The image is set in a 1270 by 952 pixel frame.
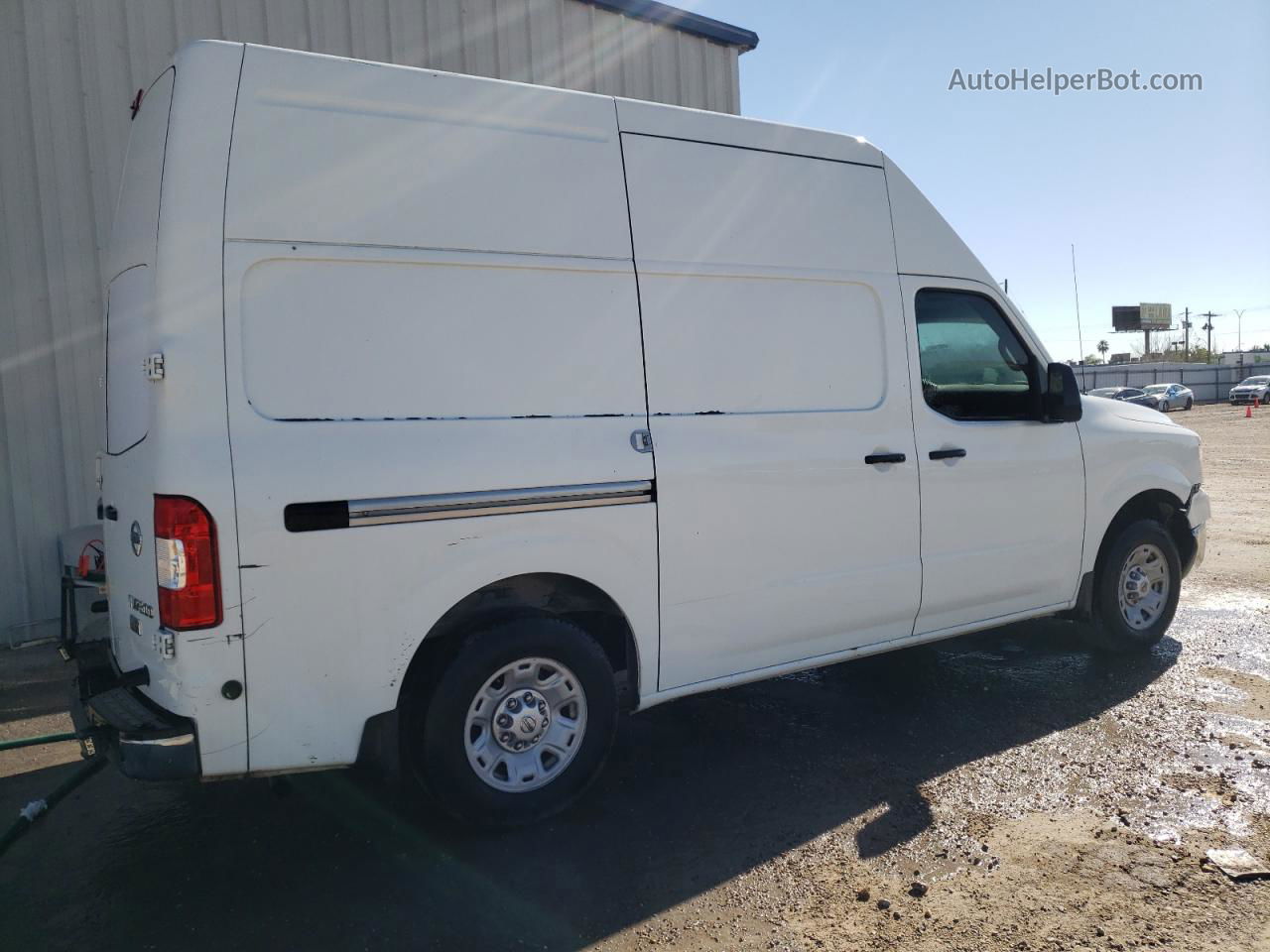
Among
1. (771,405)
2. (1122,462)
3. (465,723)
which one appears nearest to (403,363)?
(465,723)

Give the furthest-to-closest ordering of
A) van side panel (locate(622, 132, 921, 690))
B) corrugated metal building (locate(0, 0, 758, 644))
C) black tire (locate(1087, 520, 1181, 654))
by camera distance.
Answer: corrugated metal building (locate(0, 0, 758, 644)) < black tire (locate(1087, 520, 1181, 654)) < van side panel (locate(622, 132, 921, 690))

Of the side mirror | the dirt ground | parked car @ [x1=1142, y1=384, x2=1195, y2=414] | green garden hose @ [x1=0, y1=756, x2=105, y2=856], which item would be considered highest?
the side mirror

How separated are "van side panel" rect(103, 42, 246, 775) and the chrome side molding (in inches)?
10.4

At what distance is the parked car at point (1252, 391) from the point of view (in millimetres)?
45500

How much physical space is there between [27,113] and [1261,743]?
8109 mm

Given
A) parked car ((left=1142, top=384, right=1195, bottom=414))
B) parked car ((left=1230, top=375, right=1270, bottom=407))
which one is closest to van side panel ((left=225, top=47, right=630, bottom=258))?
parked car ((left=1142, top=384, right=1195, bottom=414))

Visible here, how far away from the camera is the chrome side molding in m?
3.08

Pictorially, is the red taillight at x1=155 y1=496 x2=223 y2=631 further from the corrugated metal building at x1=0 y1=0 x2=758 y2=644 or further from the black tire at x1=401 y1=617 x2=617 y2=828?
the corrugated metal building at x1=0 y1=0 x2=758 y2=644

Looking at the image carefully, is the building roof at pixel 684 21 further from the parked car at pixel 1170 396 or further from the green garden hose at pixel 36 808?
the parked car at pixel 1170 396

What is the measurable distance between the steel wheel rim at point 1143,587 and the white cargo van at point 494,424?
1.39 m

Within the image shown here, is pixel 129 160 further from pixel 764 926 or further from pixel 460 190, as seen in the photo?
pixel 764 926

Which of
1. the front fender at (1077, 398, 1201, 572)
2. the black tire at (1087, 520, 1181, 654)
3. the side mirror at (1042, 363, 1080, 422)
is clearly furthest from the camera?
the black tire at (1087, 520, 1181, 654)

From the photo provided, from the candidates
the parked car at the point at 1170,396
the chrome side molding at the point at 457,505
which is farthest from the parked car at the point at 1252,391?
the chrome side molding at the point at 457,505

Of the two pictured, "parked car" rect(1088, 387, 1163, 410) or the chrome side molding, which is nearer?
the chrome side molding
